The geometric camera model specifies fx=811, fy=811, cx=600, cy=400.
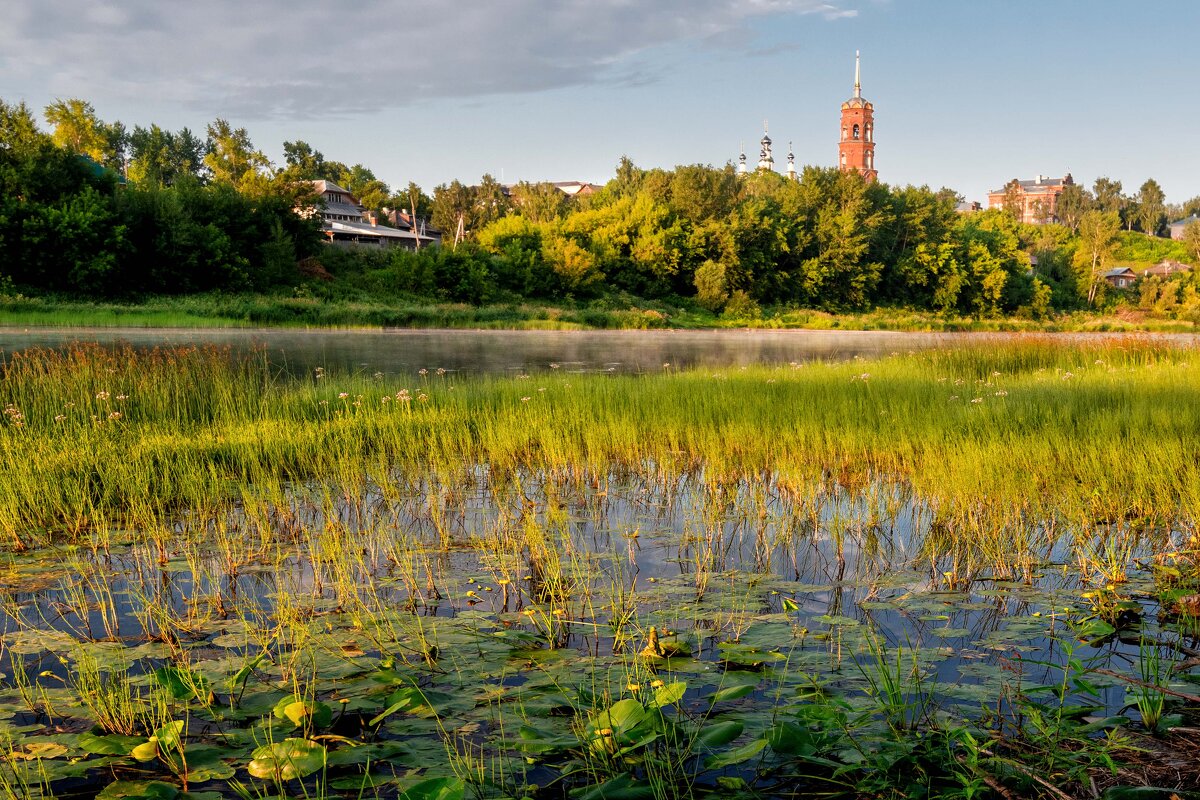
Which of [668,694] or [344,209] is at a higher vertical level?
[344,209]

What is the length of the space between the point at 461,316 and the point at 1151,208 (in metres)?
145

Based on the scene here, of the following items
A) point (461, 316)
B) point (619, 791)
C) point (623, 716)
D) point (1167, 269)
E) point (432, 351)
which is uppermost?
point (1167, 269)

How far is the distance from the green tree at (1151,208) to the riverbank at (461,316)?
3435 inches

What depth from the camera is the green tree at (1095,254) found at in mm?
83562

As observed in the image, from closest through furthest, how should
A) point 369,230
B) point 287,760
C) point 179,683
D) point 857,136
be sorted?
point 287,760
point 179,683
point 369,230
point 857,136

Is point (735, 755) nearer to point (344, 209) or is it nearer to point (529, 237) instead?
point (529, 237)

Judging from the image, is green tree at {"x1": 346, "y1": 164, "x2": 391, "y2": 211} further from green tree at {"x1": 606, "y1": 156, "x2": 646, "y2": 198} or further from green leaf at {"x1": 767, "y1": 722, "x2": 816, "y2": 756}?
green leaf at {"x1": 767, "y1": 722, "x2": 816, "y2": 756}

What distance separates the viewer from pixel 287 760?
250 cm

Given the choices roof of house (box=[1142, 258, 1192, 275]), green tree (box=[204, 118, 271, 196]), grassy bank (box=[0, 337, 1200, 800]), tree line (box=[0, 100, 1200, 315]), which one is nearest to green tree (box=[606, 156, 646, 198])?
tree line (box=[0, 100, 1200, 315])

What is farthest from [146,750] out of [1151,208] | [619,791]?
[1151,208]

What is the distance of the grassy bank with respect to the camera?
2633 millimetres

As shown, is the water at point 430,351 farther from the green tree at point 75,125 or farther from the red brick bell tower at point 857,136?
the red brick bell tower at point 857,136

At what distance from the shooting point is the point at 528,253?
5878 centimetres

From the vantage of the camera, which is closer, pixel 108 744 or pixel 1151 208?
pixel 108 744
